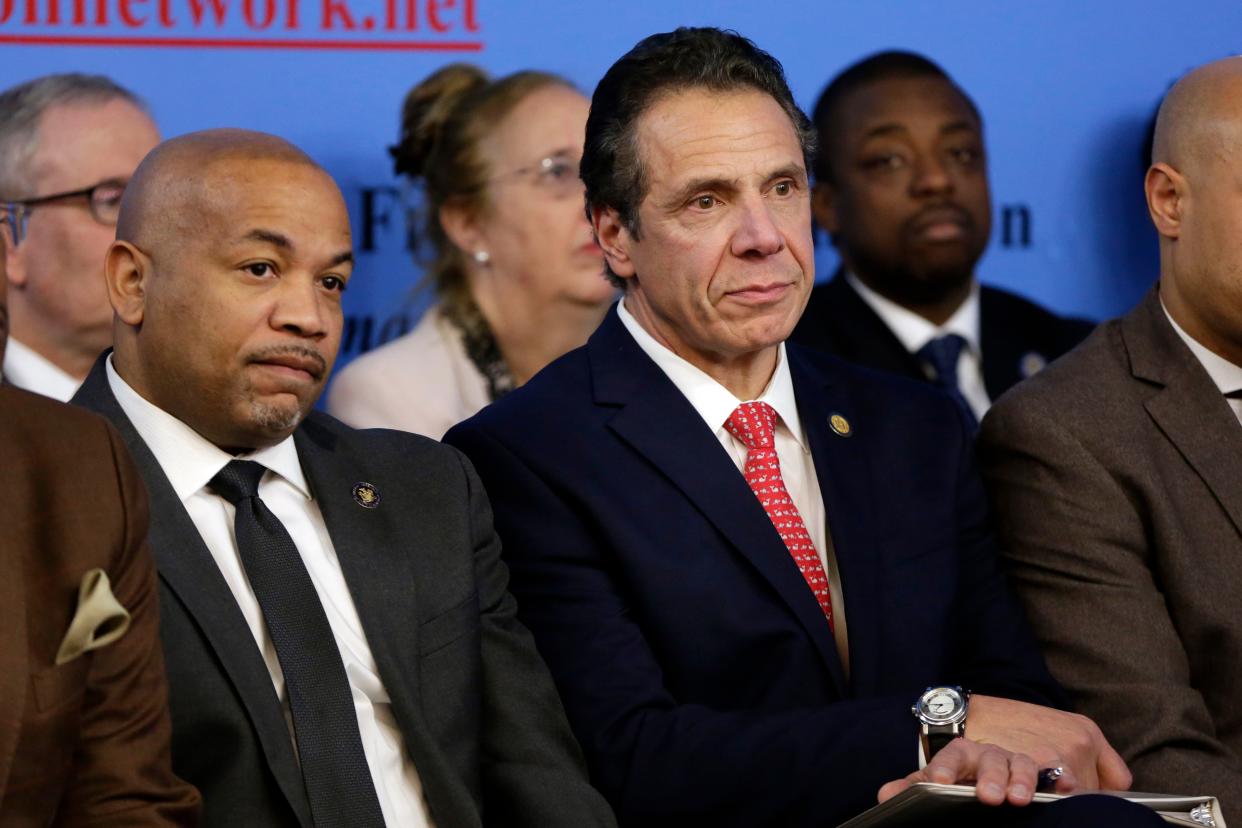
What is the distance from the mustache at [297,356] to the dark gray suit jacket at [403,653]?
0.15 metres

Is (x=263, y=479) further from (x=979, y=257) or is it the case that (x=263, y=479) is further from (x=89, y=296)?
(x=979, y=257)

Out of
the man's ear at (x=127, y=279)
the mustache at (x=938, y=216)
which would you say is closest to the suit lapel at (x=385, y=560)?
the man's ear at (x=127, y=279)

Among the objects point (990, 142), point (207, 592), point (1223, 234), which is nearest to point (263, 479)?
point (207, 592)

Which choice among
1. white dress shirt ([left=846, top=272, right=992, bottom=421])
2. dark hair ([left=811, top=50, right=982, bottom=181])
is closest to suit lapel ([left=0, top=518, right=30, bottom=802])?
white dress shirt ([left=846, top=272, right=992, bottom=421])

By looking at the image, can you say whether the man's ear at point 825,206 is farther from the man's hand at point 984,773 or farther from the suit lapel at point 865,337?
the man's hand at point 984,773

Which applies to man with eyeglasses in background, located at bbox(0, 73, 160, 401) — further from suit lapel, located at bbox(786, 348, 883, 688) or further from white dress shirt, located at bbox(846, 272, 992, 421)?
white dress shirt, located at bbox(846, 272, 992, 421)

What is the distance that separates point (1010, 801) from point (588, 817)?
58cm

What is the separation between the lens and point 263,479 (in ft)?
8.60

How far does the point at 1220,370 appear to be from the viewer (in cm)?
308

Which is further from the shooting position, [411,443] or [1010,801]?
[411,443]

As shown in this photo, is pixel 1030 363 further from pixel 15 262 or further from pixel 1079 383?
pixel 15 262

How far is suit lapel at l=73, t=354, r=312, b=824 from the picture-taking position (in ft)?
7.74

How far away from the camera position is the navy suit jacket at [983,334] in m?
4.25

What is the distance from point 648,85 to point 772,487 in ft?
2.18
